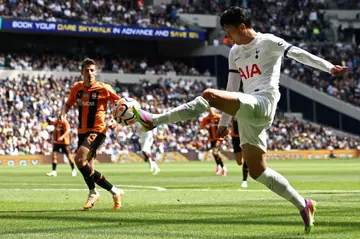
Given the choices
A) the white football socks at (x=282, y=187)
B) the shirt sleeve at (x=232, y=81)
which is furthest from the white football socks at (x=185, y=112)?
the shirt sleeve at (x=232, y=81)

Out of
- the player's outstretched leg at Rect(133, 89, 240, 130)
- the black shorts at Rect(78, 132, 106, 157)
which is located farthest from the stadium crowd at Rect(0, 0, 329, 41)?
the player's outstretched leg at Rect(133, 89, 240, 130)

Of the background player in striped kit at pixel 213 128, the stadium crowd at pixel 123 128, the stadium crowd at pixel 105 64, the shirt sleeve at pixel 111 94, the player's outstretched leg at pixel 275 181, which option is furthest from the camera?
the stadium crowd at pixel 105 64

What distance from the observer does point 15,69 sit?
61.4 metres

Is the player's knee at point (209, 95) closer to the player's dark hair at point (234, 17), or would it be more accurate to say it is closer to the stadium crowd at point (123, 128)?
the player's dark hair at point (234, 17)

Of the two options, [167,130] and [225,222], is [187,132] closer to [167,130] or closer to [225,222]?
[167,130]

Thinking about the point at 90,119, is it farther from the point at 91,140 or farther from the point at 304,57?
the point at 304,57

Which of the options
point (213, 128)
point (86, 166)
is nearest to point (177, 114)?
point (86, 166)

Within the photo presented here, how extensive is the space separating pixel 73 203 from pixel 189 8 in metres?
59.7

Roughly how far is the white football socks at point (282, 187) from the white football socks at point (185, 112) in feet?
6.41

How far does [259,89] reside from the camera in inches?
428

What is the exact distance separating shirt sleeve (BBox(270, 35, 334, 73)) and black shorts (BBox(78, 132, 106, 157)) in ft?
17.1

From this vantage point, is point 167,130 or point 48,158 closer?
point 48,158

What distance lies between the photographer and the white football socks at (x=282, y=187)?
35.1 feet

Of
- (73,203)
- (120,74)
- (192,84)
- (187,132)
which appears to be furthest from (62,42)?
(73,203)
